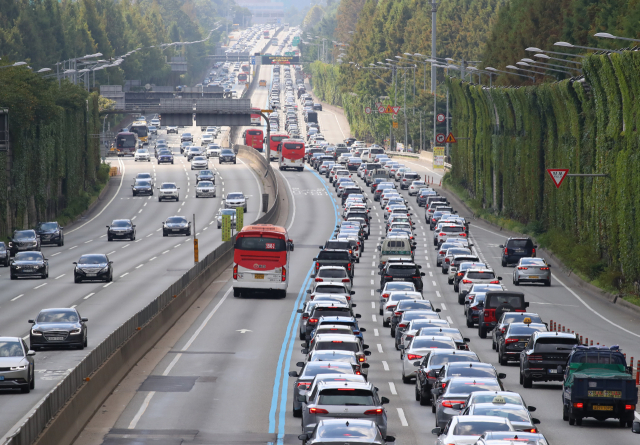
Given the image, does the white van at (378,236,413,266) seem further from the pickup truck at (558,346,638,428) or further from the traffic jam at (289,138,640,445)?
the pickup truck at (558,346,638,428)

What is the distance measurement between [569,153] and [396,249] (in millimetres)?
14663

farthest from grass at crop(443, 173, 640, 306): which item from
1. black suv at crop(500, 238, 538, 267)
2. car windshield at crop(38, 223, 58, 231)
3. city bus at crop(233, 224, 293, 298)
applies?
car windshield at crop(38, 223, 58, 231)

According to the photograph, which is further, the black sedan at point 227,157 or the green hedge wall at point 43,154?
the black sedan at point 227,157

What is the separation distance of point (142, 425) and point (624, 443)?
979 cm

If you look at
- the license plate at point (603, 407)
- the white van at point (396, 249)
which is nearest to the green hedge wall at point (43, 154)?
the white van at point (396, 249)

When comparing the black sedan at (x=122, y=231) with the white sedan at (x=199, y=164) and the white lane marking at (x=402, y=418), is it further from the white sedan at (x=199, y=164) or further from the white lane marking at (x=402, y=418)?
the white lane marking at (x=402, y=418)

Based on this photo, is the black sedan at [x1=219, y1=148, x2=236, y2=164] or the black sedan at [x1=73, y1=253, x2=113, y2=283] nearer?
the black sedan at [x1=73, y1=253, x2=113, y2=283]

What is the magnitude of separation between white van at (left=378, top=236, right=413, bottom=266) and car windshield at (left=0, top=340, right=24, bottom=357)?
3415cm

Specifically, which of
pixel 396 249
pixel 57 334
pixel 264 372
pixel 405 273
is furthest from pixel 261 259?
pixel 264 372

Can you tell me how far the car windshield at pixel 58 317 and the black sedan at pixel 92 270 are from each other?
17.9 meters

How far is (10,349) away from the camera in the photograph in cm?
2734

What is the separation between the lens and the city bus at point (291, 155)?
401 ft

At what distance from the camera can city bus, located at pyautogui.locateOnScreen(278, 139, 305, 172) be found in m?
122

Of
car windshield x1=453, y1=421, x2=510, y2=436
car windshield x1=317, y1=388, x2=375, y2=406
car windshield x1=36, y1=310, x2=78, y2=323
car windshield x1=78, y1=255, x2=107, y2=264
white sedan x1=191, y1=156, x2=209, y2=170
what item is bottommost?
white sedan x1=191, y1=156, x2=209, y2=170
